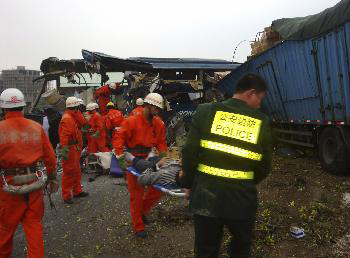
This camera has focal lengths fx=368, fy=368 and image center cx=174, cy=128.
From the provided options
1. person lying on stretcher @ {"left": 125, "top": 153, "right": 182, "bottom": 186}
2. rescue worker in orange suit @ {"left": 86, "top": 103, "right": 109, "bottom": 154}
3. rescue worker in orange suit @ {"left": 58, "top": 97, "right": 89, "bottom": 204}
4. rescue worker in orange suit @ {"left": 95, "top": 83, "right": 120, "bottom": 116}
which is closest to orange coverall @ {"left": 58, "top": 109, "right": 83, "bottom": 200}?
rescue worker in orange suit @ {"left": 58, "top": 97, "right": 89, "bottom": 204}

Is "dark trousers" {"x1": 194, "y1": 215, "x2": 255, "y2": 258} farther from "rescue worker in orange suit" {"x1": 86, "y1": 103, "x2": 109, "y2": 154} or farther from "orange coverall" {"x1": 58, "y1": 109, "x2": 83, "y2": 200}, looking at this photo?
"rescue worker in orange suit" {"x1": 86, "y1": 103, "x2": 109, "y2": 154}

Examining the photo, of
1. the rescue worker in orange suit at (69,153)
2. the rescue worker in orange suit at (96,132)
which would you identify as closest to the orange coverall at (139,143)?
the rescue worker in orange suit at (69,153)

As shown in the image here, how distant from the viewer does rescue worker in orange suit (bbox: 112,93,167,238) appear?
4.74 metres

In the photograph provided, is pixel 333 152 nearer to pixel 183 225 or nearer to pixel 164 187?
pixel 183 225

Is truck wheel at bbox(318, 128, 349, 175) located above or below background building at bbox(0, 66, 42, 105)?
below

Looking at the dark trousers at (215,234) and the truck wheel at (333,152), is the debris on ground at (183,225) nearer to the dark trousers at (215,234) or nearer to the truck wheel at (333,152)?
the truck wheel at (333,152)

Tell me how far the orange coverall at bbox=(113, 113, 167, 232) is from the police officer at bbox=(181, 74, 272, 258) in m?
2.05

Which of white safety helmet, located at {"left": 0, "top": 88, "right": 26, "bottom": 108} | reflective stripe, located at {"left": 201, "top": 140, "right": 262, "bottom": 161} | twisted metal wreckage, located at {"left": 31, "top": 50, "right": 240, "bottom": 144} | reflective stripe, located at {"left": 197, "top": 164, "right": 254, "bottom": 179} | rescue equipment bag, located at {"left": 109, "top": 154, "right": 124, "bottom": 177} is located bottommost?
rescue equipment bag, located at {"left": 109, "top": 154, "right": 124, "bottom": 177}

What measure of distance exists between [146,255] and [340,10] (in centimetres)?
569

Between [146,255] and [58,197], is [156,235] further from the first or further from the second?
[58,197]

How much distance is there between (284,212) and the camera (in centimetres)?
523

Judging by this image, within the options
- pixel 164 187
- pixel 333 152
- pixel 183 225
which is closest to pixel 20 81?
pixel 333 152

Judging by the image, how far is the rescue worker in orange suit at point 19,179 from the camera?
3512 mm

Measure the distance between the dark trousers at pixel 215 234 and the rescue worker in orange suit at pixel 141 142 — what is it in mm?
2029
